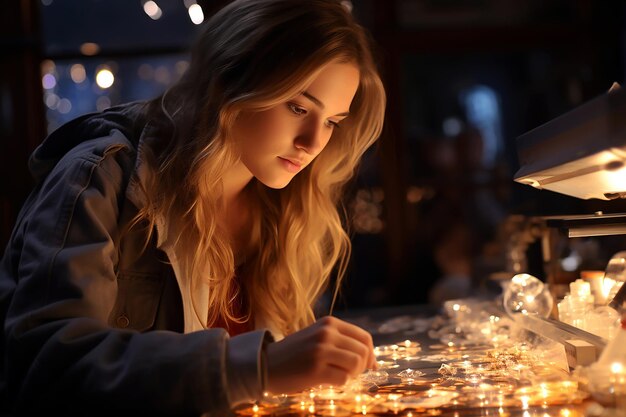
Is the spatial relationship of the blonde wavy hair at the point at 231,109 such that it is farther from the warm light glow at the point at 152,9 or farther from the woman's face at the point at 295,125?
the warm light glow at the point at 152,9

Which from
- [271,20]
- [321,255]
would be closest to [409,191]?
[321,255]

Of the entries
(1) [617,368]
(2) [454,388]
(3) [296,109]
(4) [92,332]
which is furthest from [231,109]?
(1) [617,368]

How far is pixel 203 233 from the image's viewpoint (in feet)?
4.59

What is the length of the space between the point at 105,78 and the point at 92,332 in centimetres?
274

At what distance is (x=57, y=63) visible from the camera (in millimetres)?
3439

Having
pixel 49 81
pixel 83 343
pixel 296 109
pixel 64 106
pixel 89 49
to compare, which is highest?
pixel 89 49

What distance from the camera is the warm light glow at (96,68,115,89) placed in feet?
11.5

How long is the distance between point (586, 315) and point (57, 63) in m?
2.90

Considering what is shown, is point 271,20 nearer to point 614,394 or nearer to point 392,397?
point 392,397

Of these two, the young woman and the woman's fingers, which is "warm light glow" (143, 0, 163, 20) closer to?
the young woman

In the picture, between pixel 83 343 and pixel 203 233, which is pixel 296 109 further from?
pixel 83 343

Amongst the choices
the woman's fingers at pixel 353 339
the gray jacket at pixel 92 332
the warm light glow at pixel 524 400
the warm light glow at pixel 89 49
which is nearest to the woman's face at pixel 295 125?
the gray jacket at pixel 92 332

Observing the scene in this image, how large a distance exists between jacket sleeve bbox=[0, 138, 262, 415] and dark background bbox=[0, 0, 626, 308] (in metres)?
2.33

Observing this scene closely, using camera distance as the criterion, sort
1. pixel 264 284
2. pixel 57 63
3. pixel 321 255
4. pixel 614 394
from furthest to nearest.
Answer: pixel 57 63, pixel 321 255, pixel 264 284, pixel 614 394
